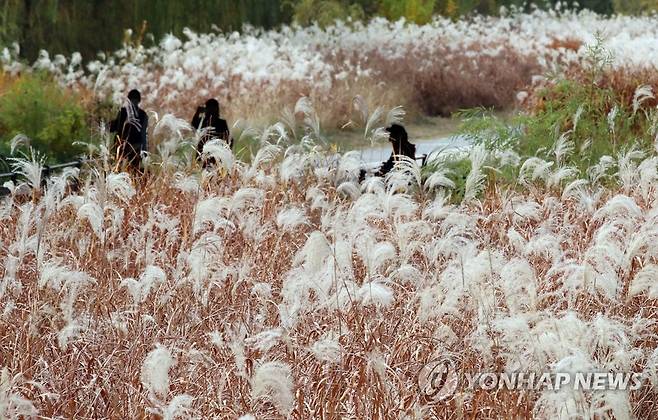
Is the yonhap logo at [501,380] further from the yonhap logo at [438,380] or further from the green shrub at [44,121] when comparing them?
the green shrub at [44,121]

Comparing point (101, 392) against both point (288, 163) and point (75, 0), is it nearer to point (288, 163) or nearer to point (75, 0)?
point (288, 163)

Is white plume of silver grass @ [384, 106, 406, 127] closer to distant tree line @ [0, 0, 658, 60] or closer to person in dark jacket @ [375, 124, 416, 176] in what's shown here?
person in dark jacket @ [375, 124, 416, 176]

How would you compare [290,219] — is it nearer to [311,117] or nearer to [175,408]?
[311,117]

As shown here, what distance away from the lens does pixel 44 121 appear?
39.7ft

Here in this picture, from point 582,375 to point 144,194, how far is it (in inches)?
150

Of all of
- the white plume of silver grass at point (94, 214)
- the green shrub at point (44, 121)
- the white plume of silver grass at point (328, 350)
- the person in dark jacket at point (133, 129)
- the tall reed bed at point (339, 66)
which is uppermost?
the white plume of silver grass at point (94, 214)

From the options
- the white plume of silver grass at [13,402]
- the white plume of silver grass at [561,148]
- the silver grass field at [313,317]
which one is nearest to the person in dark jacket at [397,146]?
the white plume of silver grass at [561,148]

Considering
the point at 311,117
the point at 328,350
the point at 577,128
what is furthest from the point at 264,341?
the point at 577,128

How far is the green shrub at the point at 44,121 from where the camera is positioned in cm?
1178

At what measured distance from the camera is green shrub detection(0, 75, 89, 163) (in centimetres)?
1178

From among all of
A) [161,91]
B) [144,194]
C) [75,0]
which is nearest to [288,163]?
[144,194]

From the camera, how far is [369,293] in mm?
4289

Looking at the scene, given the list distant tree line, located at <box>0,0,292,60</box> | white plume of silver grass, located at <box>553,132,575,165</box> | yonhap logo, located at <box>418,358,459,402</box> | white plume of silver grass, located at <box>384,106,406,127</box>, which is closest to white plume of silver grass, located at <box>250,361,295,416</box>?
yonhap logo, located at <box>418,358,459,402</box>

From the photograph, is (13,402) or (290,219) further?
(290,219)
